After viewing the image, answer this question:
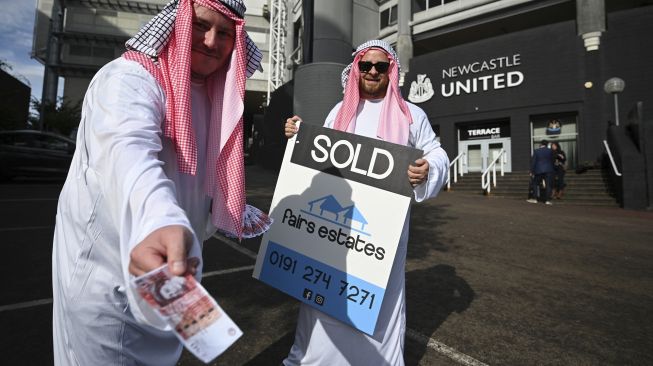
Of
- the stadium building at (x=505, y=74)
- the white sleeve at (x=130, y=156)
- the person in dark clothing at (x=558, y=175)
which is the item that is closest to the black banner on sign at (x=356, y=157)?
the white sleeve at (x=130, y=156)

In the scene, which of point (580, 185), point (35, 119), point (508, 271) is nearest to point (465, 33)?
point (580, 185)

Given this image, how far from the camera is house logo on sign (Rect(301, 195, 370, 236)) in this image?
1856 millimetres

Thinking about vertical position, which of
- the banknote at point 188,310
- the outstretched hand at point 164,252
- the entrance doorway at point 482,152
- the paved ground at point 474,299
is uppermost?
the entrance doorway at point 482,152

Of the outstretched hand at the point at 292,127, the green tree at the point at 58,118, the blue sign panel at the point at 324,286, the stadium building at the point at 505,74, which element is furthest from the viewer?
the green tree at the point at 58,118

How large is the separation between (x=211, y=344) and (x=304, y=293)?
1258mm

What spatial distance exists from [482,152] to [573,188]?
610 centimetres

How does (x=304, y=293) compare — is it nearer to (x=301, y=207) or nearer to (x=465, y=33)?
(x=301, y=207)

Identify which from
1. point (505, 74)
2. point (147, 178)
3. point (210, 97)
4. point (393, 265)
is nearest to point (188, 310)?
point (147, 178)

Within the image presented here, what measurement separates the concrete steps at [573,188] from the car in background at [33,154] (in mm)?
14836

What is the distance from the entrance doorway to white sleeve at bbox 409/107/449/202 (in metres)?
16.5

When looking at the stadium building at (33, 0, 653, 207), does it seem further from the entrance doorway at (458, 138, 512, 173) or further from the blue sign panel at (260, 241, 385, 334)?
the blue sign panel at (260, 241, 385, 334)

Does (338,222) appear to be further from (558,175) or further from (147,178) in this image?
(558,175)

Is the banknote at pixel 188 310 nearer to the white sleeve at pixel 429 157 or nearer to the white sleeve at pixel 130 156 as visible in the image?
the white sleeve at pixel 130 156

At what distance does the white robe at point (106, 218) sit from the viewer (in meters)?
0.92
